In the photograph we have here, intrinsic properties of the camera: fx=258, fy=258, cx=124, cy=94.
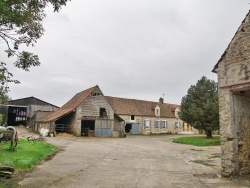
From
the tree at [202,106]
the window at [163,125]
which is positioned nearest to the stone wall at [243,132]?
the tree at [202,106]

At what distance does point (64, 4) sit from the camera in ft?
29.0

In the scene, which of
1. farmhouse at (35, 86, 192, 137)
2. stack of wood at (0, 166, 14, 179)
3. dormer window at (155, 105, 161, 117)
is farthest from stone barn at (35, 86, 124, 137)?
stack of wood at (0, 166, 14, 179)

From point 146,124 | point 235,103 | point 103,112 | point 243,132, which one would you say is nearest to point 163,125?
point 146,124

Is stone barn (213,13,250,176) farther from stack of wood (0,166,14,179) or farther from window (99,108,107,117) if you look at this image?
window (99,108,107,117)

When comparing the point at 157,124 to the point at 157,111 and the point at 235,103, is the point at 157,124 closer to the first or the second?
the point at 157,111

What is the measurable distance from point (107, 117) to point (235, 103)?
28.9m

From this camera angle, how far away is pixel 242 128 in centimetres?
1078

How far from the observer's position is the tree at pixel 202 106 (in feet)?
98.4

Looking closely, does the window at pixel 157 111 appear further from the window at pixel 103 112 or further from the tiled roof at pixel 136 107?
the window at pixel 103 112

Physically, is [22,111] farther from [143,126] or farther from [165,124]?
[165,124]

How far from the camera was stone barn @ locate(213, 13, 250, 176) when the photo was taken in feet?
33.2

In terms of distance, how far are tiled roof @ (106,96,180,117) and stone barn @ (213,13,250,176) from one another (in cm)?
3555

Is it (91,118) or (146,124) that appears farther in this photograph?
(146,124)

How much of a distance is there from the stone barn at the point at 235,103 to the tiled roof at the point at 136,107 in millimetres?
35554
